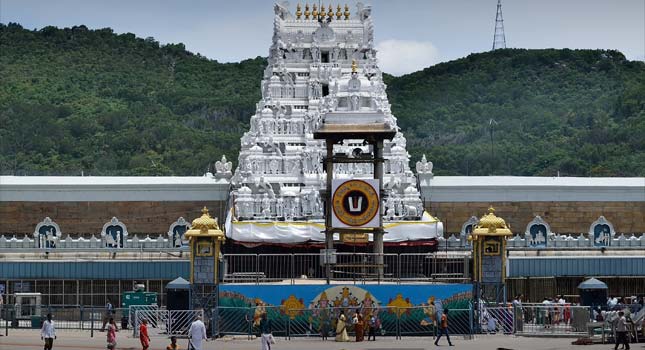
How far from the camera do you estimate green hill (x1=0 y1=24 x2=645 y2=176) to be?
454 ft

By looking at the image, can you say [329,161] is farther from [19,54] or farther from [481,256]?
[19,54]

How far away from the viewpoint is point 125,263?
6906 centimetres

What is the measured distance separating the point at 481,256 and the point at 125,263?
719 inches

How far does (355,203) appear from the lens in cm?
5838

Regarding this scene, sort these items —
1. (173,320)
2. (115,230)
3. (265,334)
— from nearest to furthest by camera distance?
(265,334) < (173,320) < (115,230)

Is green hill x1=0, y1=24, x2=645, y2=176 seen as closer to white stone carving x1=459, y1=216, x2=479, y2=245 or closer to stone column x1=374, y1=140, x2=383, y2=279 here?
white stone carving x1=459, y1=216, x2=479, y2=245

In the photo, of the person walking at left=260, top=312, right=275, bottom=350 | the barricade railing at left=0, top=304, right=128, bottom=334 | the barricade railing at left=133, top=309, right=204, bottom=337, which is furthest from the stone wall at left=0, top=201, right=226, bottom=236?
the person walking at left=260, top=312, right=275, bottom=350

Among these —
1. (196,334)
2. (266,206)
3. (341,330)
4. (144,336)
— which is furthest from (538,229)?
(196,334)

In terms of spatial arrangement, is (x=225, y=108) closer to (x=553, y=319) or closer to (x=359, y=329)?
(x=553, y=319)

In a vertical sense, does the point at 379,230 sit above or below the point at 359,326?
above

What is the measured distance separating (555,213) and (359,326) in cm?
3088

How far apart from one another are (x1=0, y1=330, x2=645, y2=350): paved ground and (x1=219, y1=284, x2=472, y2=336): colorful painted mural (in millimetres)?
883

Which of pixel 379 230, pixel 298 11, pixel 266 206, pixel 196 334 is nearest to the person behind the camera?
pixel 196 334

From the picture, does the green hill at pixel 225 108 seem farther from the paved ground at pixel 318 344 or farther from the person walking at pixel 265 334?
the person walking at pixel 265 334
